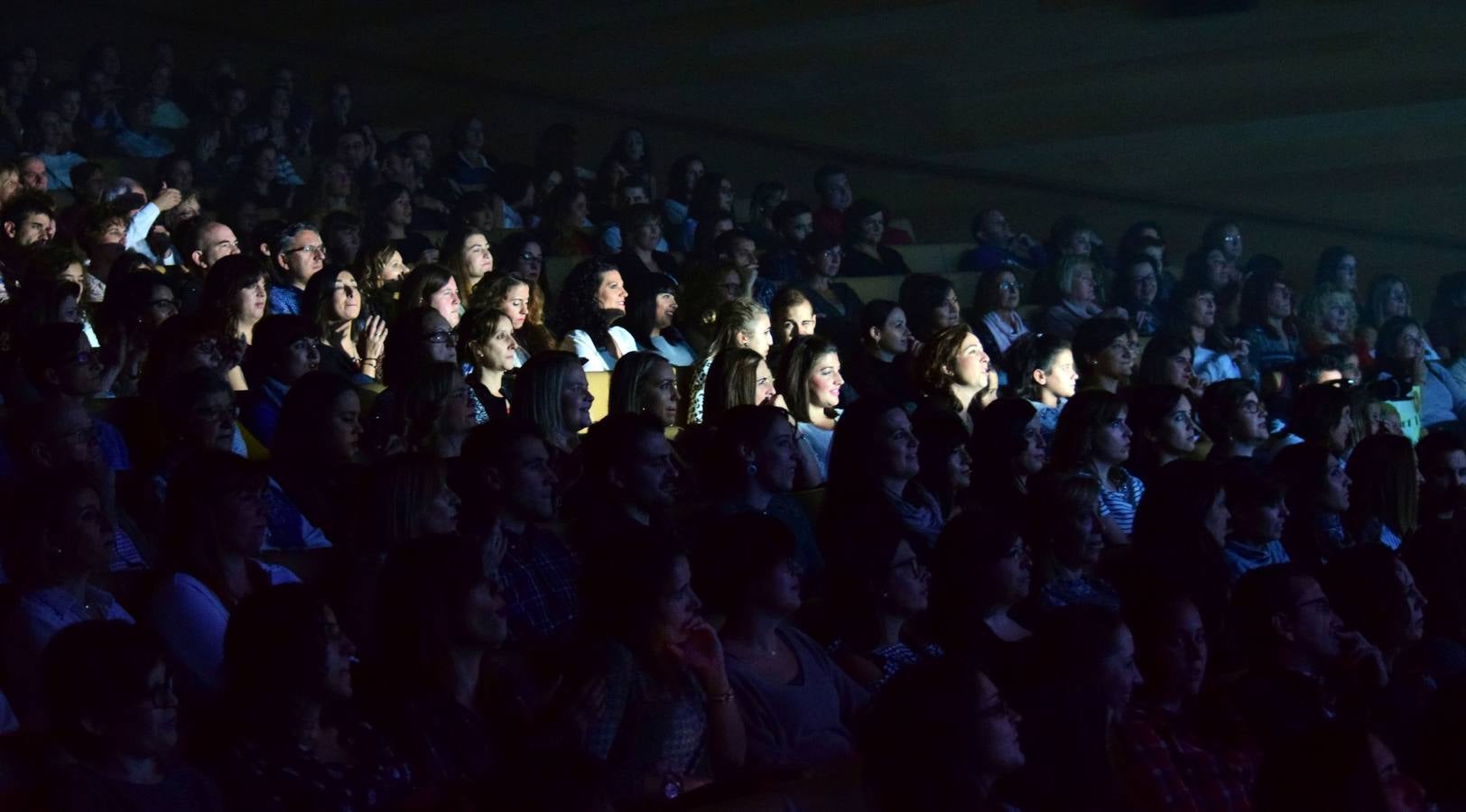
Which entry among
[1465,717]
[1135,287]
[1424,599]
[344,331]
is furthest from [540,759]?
[1135,287]

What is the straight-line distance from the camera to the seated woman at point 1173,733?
232cm

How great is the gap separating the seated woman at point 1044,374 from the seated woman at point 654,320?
792mm

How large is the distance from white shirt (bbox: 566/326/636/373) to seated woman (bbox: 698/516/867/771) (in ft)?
5.85

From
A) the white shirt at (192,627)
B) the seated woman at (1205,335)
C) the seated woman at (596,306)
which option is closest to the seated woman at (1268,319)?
the seated woman at (1205,335)

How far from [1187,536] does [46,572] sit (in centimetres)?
180

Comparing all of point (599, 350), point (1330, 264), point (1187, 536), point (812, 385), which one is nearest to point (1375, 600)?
point (1187, 536)

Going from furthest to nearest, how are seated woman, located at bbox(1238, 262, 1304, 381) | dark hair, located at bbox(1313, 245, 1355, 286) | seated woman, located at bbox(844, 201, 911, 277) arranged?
1. dark hair, located at bbox(1313, 245, 1355, 286)
2. seated woman, located at bbox(844, 201, 911, 277)
3. seated woman, located at bbox(1238, 262, 1304, 381)

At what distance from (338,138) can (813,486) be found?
10.7ft

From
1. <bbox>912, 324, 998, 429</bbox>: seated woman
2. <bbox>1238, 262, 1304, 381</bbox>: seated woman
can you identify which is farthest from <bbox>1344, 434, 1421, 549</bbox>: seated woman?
<bbox>1238, 262, 1304, 381</bbox>: seated woman

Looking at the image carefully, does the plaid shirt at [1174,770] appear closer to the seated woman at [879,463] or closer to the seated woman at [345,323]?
the seated woman at [879,463]

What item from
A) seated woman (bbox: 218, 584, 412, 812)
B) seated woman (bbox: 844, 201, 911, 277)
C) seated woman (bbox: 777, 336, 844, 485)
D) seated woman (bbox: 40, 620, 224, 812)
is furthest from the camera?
seated woman (bbox: 844, 201, 911, 277)

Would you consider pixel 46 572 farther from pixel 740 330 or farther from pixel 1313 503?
pixel 1313 503

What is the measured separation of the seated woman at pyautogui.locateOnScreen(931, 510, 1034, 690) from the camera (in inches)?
105

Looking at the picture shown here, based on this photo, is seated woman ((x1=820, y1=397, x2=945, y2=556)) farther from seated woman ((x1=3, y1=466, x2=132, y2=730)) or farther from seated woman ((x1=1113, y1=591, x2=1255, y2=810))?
seated woman ((x1=3, y1=466, x2=132, y2=730))
